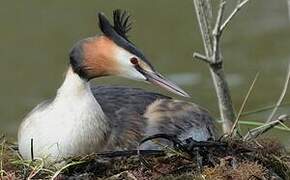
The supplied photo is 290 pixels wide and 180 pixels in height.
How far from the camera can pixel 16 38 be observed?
1608 centimetres

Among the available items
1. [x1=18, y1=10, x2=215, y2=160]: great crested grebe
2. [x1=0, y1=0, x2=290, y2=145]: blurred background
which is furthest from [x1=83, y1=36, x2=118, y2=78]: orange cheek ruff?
[x1=0, y1=0, x2=290, y2=145]: blurred background

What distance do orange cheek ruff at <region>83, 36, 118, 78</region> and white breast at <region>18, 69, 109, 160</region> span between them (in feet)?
0.39

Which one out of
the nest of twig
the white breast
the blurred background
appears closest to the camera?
the nest of twig

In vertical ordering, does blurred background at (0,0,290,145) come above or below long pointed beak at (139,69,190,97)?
below

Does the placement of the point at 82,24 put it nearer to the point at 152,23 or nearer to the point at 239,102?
the point at 152,23

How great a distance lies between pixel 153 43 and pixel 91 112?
8.46 metres

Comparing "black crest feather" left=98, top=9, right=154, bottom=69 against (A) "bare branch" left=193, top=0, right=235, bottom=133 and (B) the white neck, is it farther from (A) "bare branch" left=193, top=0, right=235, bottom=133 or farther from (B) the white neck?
(A) "bare branch" left=193, top=0, right=235, bottom=133

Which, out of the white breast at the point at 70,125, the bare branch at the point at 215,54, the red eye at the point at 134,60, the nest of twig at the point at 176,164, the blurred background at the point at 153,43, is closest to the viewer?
the nest of twig at the point at 176,164

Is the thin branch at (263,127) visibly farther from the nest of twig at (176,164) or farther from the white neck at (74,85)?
the white neck at (74,85)

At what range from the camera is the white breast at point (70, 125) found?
6879 mm

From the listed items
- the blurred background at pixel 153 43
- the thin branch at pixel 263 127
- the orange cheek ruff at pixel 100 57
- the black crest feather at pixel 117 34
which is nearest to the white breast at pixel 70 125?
the orange cheek ruff at pixel 100 57

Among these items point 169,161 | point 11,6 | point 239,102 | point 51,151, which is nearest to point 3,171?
point 51,151

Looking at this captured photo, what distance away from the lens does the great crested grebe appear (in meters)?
6.81

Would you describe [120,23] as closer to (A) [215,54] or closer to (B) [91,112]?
(B) [91,112]
